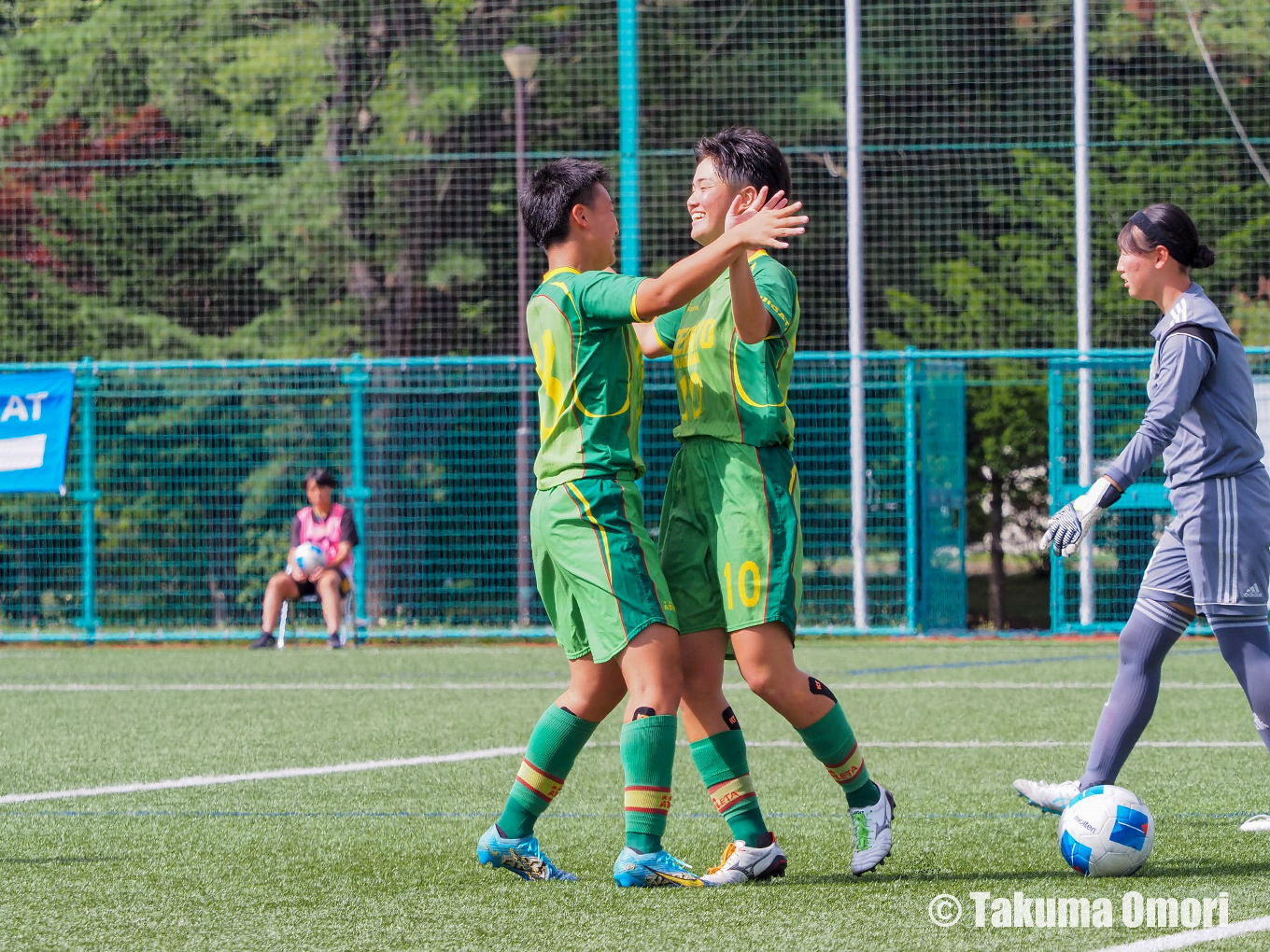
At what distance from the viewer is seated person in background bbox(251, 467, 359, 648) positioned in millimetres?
13484

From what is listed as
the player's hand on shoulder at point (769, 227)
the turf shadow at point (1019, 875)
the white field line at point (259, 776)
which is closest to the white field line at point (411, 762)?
the white field line at point (259, 776)

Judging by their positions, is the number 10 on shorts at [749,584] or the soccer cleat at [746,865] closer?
the number 10 on shorts at [749,584]

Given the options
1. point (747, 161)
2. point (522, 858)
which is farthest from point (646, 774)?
point (747, 161)

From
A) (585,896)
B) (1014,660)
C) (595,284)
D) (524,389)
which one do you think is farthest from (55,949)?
(524,389)

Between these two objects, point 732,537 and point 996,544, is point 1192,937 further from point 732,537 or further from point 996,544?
point 996,544

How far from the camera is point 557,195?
4.57m

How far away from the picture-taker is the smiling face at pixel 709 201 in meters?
4.55

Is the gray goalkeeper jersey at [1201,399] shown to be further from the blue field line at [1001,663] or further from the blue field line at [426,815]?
the blue field line at [1001,663]

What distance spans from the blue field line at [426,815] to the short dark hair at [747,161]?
7.01ft

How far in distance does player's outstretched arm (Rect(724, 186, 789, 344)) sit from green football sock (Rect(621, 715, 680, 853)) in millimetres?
1017

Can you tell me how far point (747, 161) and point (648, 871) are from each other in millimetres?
1897

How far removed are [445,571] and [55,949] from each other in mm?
11157

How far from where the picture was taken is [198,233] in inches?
789

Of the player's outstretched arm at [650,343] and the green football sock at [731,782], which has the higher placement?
the player's outstretched arm at [650,343]
